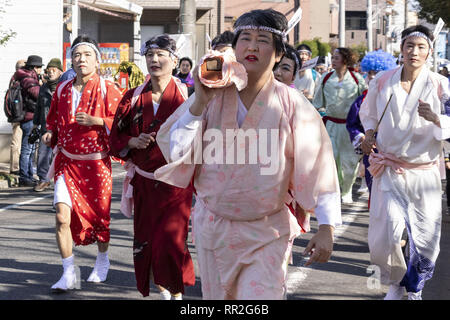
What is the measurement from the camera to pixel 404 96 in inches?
242

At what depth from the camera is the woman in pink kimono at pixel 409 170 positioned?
6.07 meters

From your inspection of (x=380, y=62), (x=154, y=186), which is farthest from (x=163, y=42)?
(x=380, y=62)

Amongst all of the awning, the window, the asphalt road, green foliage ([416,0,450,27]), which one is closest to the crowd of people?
the asphalt road

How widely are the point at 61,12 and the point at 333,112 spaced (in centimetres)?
845

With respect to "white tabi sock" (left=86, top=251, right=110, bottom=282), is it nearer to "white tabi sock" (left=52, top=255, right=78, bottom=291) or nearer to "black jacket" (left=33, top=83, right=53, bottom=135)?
"white tabi sock" (left=52, top=255, right=78, bottom=291)

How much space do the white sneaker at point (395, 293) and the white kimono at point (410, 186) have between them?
64mm

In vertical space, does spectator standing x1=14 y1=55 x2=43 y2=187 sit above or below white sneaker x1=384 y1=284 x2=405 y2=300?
above

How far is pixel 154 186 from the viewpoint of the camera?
236 inches

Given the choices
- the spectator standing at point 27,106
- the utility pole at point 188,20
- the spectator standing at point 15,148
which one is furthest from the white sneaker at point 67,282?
the utility pole at point 188,20

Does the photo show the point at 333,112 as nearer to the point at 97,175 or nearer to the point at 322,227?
the point at 97,175

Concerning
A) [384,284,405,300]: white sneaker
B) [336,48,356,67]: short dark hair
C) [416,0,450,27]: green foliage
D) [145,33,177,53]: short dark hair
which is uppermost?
[416,0,450,27]: green foliage

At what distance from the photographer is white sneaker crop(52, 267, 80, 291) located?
641 cm

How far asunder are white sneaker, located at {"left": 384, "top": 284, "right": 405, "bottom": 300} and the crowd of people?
0.01 meters
